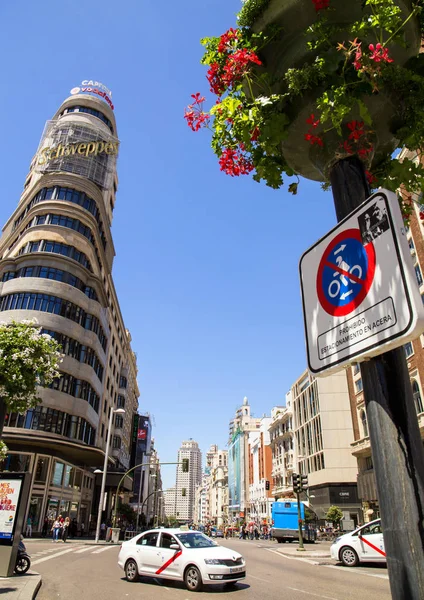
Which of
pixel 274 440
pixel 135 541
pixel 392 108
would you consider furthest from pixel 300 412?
pixel 392 108

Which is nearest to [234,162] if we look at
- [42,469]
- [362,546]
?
[362,546]

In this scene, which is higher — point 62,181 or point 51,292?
point 62,181

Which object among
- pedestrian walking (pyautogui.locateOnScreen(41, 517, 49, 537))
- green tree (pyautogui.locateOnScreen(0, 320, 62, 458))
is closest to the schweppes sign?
pedestrian walking (pyautogui.locateOnScreen(41, 517, 49, 537))

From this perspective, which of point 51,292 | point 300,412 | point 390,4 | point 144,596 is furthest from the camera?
point 300,412

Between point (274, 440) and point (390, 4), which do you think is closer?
point (390, 4)

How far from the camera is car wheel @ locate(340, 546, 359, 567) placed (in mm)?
15531

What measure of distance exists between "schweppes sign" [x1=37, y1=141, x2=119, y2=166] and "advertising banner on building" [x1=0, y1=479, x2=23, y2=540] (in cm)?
4719

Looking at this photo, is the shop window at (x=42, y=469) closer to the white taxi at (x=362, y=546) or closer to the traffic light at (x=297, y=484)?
the traffic light at (x=297, y=484)

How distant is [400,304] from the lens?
1782mm

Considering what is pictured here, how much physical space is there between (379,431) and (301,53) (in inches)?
92.4

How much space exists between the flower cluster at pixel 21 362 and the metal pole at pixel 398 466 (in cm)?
1237

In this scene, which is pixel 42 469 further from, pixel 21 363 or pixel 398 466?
pixel 398 466

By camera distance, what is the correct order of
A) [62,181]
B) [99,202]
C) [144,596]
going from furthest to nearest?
[99,202]
[62,181]
[144,596]

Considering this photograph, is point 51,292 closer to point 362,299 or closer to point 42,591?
point 42,591
